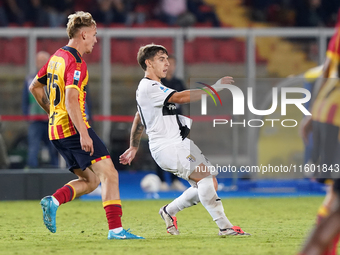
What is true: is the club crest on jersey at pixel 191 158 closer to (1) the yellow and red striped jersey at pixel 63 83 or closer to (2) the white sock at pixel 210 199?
(2) the white sock at pixel 210 199

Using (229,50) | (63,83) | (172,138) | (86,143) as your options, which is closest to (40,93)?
(63,83)

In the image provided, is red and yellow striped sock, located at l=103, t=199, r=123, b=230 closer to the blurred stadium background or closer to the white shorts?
the white shorts

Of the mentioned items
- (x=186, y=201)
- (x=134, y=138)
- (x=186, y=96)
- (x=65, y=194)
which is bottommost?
(x=186, y=201)

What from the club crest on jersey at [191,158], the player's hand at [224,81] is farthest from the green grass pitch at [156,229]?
the player's hand at [224,81]

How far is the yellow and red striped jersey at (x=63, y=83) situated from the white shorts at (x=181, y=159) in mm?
712

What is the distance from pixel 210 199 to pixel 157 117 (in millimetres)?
845

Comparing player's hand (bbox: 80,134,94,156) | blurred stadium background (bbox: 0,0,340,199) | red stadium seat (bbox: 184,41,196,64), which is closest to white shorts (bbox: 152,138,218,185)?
player's hand (bbox: 80,134,94,156)

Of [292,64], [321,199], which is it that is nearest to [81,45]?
[321,199]

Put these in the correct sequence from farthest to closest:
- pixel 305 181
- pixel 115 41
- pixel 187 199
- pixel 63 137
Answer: pixel 115 41, pixel 305 181, pixel 187 199, pixel 63 137

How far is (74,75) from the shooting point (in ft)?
16.0

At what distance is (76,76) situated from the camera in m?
4.88

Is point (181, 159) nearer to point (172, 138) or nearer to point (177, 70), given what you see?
point (172, 138)

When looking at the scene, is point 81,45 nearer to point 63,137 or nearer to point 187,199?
point 63,137

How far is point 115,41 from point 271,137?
343 cm
